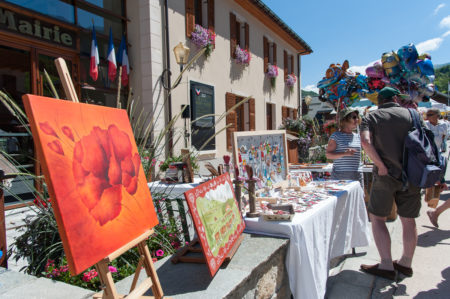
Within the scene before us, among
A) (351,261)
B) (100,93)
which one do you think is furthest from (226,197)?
(100,93)

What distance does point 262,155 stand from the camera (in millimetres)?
2662

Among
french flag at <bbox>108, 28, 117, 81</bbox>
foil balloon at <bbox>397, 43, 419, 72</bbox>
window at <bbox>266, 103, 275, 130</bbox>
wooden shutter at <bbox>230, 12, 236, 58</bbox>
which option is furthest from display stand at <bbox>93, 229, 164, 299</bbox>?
window at <bbox>266, 103, 275, 130</bbox>

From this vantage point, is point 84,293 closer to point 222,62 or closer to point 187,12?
point 187,12

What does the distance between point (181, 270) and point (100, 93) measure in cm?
511

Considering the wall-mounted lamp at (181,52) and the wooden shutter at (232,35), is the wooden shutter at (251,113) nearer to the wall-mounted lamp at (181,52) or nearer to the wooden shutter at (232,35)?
the wooden shutter at (232,35)

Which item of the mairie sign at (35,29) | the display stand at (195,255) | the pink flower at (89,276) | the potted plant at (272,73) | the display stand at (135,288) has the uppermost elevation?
the potted plant at (272,73)

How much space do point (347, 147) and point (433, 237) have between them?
162 cm

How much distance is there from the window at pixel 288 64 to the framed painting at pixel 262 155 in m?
10.9

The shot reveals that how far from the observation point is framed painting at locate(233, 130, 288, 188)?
238 centimetres

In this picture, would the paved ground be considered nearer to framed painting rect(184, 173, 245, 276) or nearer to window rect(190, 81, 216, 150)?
framed painting rect(184, 173, 245, 276)

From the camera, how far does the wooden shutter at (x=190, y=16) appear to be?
7.14 m

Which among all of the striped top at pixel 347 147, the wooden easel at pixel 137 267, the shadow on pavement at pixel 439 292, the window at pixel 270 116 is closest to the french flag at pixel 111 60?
the striped top at pixel 347 147

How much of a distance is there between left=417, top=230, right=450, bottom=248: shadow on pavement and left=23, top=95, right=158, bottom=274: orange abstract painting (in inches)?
133

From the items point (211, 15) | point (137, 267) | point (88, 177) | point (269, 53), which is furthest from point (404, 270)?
point (269, 53)
